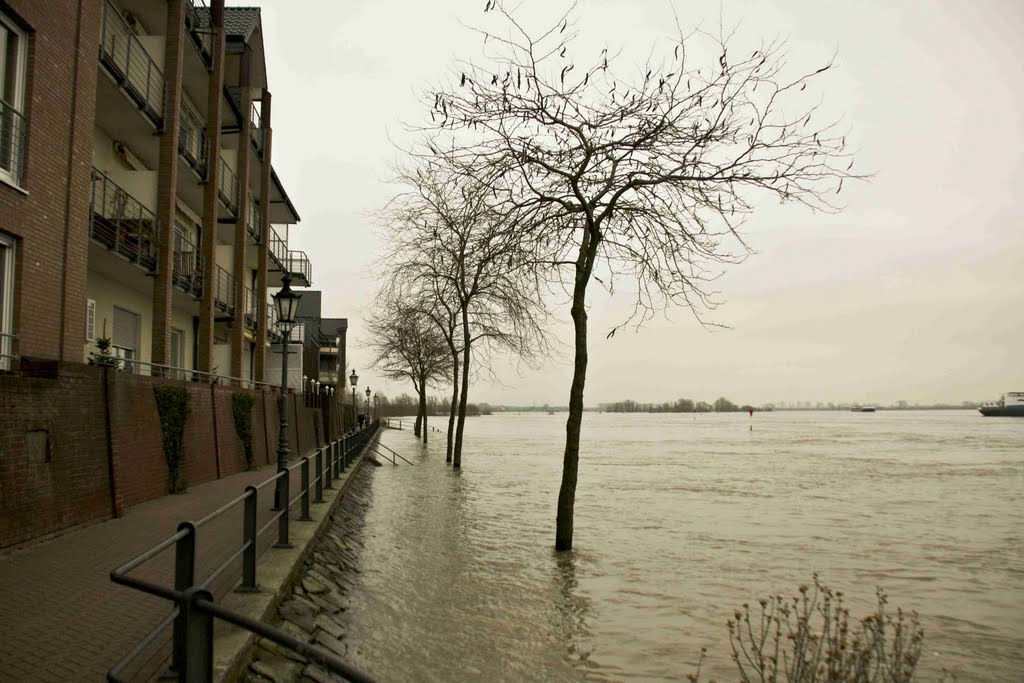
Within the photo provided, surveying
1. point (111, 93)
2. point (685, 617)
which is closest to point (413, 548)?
point (685, 617)

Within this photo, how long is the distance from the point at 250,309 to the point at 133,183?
44.8 feet

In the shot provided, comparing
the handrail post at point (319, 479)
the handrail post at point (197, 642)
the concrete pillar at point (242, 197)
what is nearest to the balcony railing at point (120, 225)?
the handrail post at point (319, 479)

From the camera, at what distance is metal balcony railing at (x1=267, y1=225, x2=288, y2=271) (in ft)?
107

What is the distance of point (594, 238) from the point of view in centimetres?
1170

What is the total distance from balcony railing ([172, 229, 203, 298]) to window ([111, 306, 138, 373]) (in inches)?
55.9

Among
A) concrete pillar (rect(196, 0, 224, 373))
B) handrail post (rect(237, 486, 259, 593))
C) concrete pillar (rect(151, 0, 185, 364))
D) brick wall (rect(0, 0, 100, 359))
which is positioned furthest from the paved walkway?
concrete pillar (rect(196, 0, 224, 373))

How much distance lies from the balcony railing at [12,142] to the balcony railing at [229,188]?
46.5 feet

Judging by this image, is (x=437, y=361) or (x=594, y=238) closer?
(x=594, y=238)

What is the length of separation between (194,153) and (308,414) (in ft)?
42.9

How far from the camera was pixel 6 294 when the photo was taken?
10.1 meters

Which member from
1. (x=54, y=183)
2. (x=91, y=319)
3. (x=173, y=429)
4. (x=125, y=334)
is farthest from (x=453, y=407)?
(x=54, y=183)

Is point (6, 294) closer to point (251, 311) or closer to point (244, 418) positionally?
point (244, 418)

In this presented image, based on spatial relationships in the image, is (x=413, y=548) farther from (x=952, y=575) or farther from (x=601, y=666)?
(x=952, y=575)

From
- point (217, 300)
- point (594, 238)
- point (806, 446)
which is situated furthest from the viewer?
point (806, 446)
